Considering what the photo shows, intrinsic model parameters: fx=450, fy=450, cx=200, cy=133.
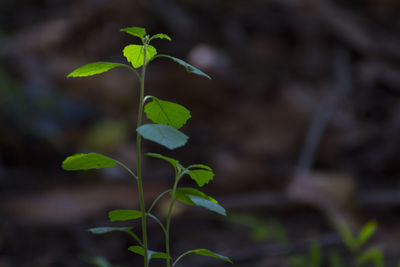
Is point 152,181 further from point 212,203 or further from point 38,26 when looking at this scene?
point 38,26

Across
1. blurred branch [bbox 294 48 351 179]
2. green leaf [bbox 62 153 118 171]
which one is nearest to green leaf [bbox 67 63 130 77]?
green leaf [bbox 62 153 118 171]

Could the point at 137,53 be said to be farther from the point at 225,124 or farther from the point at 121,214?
the point at 225,124

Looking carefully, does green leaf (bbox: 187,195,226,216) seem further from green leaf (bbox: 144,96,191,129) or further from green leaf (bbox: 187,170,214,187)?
green leaf (bbox: 144,96,191,129)

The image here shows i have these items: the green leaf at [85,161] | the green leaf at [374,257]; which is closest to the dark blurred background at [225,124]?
the green leaf at [374,257]

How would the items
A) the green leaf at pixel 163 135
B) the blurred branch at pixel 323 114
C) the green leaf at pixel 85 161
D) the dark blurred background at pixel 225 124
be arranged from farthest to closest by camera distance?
the blurred branch at pixel 323 114 < the dark blurred background at pixel 225 124 < the green leaf at pixel 85 161 < the green leaf at pixel 163 135

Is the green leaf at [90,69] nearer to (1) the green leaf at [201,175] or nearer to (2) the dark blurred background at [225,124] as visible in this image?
(1) the green leaf at [201,175]

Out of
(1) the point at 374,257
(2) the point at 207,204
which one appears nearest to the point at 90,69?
(2) the point at 207,204

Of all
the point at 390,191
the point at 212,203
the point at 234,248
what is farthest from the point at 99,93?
the point at 212,203

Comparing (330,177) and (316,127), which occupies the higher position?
(316,127)
